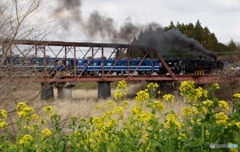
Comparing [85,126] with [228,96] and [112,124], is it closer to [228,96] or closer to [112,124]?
[112,124]

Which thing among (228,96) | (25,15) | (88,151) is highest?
(25,15)

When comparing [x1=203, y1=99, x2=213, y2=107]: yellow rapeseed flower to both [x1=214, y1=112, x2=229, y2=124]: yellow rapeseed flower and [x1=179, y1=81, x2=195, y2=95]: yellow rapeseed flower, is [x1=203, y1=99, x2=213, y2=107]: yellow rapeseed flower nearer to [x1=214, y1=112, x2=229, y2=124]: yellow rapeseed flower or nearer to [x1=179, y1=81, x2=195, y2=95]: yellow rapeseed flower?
[x1=214, y1=112, x2=229, y2=124]: yellow rapeseed flower

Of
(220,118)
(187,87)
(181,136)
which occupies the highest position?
(187,87)

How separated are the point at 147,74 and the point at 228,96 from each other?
1643 cm

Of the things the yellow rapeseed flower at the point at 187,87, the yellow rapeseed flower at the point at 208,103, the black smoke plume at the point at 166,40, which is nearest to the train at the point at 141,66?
the black smoke plume at the point at 166,40

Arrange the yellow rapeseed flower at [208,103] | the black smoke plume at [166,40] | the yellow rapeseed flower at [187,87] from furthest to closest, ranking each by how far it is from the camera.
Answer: the black smoke plume at [166,40]
the yellow rapeseed flower at [187,87]
the yellow rapeseed flower at [208,103]

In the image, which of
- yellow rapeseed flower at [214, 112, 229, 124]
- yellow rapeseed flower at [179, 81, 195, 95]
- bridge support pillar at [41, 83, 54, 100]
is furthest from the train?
yellow rapeseed flower at [214, 112, 229, 124]

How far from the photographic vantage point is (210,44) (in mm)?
61156

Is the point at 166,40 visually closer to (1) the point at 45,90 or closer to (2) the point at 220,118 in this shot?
(1) the point at 45,90

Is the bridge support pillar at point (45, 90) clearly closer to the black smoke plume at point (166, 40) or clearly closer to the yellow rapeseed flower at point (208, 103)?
the yellow rapeseed flower at point (208, 103)

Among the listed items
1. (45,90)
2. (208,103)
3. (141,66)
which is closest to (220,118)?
(208,103)

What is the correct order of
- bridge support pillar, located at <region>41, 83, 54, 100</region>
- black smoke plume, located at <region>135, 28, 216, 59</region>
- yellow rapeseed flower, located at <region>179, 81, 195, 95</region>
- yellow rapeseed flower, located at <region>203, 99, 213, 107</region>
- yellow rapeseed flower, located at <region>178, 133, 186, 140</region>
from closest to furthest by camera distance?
yellow rapeseed flower, located at <region>178, 133, 186, 140</region> < yellow rapeseed flower, located at <region>203, 99, 213, 107</region> < yellow rapeseed flower, located at <region>179, 81, 195, 95</region> < bridge support pillar, located at <region>41, 83, 54, 100</region> < black smoke plume, located at <region>135, 28, 216, 59</region>

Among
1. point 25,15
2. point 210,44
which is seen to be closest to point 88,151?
point 25,15

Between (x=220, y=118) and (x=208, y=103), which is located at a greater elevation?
(x=208, y=103)
